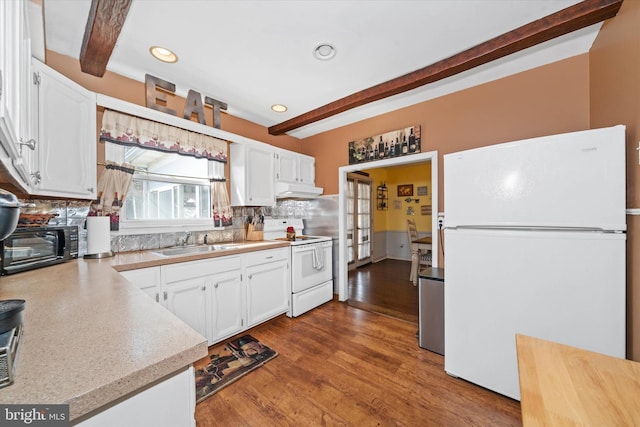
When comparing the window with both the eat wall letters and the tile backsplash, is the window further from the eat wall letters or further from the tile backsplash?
the eat wall letters

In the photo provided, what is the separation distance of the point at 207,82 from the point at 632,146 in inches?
123

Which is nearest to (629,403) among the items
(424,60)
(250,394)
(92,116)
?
(250,394)

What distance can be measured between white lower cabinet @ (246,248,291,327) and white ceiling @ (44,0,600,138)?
69.3 inches

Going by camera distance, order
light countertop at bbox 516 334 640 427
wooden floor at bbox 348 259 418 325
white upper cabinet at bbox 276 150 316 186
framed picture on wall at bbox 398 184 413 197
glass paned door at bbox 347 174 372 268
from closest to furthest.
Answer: light countertop at bbox 516 334 640 427
wooden floor at bbox 348 259 418 325
white upper cabinet at bbox 276 150 316 186
glass paned door at bbox 347 174 372 268
framed picture on wall at bbox 398 184 413 197

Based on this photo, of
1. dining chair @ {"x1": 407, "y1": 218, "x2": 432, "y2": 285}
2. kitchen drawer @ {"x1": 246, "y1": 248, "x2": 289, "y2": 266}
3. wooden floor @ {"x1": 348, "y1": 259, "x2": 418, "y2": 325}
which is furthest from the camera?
dining chair @ {"x1": 407, "y1": 218, "x2": 432, "y2": 285}

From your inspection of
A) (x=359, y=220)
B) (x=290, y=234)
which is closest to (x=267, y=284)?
(x=290, y=234)

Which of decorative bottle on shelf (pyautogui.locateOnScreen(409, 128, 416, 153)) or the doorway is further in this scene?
the doorway

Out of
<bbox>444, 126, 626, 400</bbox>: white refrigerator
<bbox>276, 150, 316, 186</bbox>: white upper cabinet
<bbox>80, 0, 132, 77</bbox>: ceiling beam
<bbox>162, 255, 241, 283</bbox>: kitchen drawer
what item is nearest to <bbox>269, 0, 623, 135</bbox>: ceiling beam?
<bbox>444, 126, 626, 400</bbox>: white refrigerator

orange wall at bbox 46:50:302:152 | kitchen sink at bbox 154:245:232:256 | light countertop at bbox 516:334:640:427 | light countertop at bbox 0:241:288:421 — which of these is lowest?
light countertop at bbox 516:334:640:427

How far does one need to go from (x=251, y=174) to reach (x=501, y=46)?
254cm

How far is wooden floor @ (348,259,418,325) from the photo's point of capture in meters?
2.95

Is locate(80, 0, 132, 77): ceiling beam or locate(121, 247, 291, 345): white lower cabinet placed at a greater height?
locate(80, 0, 132, 77): ceiling beam

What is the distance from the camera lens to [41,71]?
1.42m

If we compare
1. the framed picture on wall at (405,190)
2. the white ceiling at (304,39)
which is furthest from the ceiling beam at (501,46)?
the framed picture on wall at (405,190)
